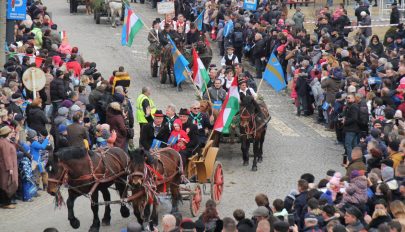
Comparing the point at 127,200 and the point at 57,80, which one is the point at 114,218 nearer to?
the point at 127,200

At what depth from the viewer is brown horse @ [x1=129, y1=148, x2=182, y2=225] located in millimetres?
21859

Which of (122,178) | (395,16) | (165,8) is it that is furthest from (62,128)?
(395,16)

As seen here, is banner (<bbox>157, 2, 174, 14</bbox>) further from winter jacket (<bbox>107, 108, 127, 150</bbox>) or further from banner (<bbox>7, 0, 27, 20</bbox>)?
winter jacket (<bbox>107, 108, 127, 150</bbox>)

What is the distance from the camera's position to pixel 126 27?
3394 cm

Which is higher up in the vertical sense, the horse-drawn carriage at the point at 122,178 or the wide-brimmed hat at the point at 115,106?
the wide-brimmed hat at the point at 115,106

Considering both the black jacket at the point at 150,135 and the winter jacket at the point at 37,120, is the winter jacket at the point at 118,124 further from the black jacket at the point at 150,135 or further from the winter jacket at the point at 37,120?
the black jacket at the point at 150,135

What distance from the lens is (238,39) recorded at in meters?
38.8

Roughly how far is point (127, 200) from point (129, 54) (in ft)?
62.9

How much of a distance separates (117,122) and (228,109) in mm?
2314

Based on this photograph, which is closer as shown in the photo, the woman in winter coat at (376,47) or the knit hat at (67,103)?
the knit hat at (67,103)

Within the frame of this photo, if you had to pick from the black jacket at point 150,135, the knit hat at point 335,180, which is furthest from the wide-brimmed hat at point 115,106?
the knit hat at point 335,180

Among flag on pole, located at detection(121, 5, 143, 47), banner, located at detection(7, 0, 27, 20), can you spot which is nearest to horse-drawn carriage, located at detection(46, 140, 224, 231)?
banner, located at detection(7, 0, 27, 20)

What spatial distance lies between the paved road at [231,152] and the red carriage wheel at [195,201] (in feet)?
0.88

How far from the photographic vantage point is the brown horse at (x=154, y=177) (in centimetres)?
2186
